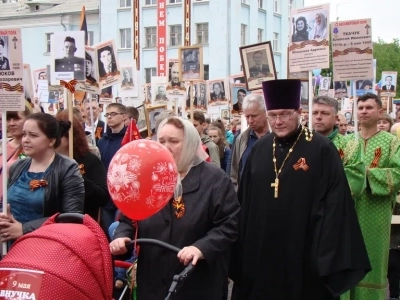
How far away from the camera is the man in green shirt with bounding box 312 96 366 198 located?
5.81 metres

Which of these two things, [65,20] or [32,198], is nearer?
[32,198]

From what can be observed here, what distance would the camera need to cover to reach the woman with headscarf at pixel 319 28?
702 cm

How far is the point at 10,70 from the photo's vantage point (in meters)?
5.14

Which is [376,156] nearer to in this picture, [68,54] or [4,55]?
[4,55]

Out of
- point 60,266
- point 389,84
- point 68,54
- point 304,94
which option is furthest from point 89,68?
point 389,84

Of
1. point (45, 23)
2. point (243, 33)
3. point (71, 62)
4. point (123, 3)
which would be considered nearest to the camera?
point (71, 62)

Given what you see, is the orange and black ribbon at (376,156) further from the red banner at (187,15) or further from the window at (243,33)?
the window at (243,33)

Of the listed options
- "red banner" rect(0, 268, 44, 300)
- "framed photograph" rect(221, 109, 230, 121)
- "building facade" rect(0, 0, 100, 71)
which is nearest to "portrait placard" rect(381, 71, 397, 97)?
"framed photograph" rect(221, 109, 230, 121)

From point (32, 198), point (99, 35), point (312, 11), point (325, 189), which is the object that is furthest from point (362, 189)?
point (99, 35)

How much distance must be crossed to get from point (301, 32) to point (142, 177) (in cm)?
403

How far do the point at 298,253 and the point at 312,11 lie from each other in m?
3.33

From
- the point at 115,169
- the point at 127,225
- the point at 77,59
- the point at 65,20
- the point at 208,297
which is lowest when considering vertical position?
the point at 208,297

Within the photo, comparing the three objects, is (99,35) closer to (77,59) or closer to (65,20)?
(65,20)

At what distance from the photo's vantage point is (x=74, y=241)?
3205 millimetres
